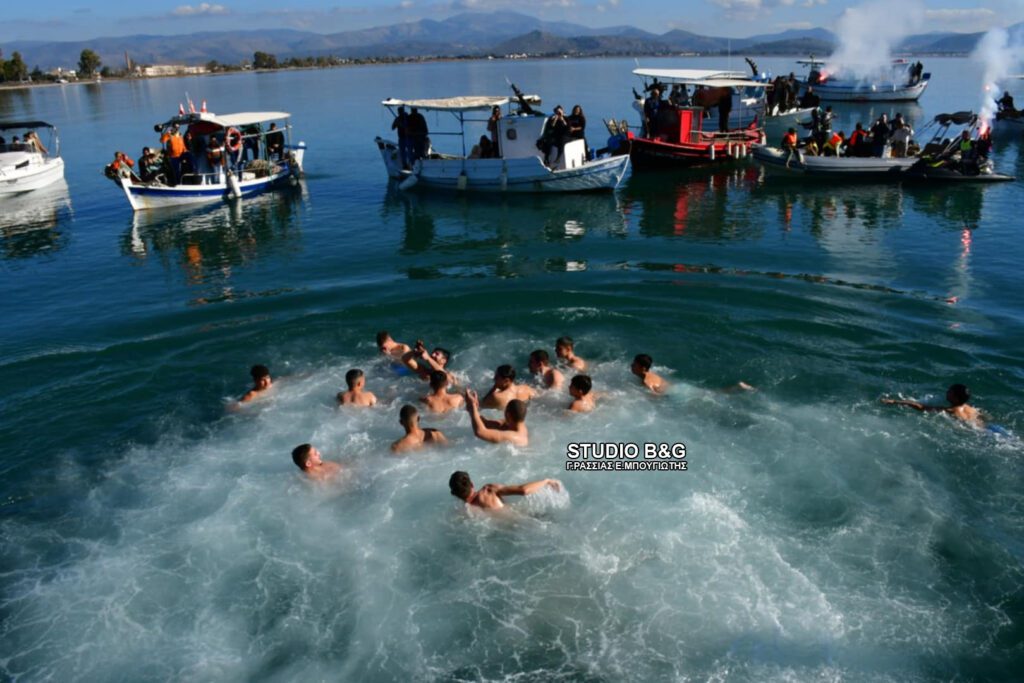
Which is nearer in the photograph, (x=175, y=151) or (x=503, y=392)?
(x=503, y=392)

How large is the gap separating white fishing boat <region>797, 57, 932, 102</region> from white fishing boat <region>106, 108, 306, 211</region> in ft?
143

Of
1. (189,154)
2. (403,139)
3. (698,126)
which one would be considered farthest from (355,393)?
(698,126)

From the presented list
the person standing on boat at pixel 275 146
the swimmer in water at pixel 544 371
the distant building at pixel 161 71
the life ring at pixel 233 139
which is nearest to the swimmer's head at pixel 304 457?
the swimmer in water at pixel 544 371

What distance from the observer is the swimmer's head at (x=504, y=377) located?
11352 mm

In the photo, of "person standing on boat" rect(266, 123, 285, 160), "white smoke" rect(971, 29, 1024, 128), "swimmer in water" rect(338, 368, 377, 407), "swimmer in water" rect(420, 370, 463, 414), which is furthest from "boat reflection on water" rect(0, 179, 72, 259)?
"white smoke" rect(971, 29, 1024, 128)

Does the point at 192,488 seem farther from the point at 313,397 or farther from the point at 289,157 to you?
the point at 289,157

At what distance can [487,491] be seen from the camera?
9.32 m

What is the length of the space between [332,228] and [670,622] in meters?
20.0

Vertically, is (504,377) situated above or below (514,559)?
above

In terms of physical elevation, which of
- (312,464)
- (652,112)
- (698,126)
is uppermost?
(652,112)

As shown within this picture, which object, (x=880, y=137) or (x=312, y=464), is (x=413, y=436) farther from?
(x=880, y=137)

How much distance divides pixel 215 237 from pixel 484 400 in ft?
51.6

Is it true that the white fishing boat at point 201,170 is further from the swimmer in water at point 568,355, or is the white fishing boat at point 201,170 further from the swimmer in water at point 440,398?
the swimmer in water at point 568,355

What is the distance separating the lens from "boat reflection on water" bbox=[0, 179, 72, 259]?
23.5 m
